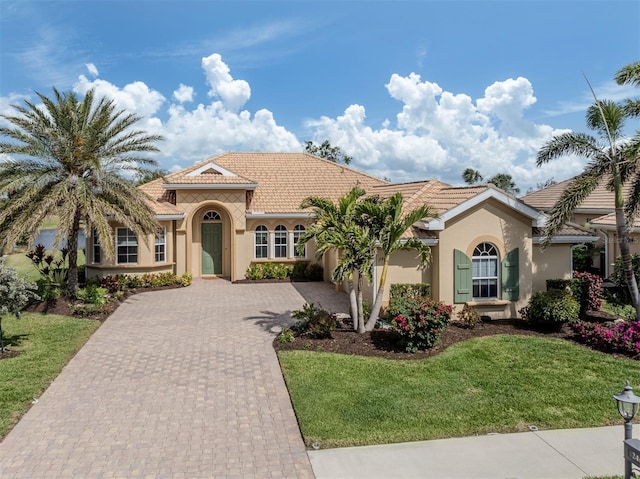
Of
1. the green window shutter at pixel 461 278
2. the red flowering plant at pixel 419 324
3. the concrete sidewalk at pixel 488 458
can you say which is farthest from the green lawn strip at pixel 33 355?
the green window shutter at pixel 461 278

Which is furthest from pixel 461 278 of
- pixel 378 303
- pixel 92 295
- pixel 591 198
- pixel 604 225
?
pixel 591 198

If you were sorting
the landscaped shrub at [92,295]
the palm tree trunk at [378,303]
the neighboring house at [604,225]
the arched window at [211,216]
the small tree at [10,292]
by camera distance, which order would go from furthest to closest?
1. the arched window at [211,216]
2. the neighboring house at [604,225]
3. the landscaped shrub at [92,295]
4. the palm tree trunk at [378,303]
5. the small tree at [10,292]

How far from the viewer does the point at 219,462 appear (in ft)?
23.9

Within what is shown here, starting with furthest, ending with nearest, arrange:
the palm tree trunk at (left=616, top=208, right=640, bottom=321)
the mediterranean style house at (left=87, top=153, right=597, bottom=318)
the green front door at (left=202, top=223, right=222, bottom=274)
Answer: the green front door at (left=202, top=223, right=222, bottom=274), the mediterranean style house at (left=87, top=153, right=597, bottom=318), the palm tree trunk at (left=616, top=208, right=640, bottom=321)

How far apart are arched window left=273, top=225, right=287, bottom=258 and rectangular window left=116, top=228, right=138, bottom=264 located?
645 cm

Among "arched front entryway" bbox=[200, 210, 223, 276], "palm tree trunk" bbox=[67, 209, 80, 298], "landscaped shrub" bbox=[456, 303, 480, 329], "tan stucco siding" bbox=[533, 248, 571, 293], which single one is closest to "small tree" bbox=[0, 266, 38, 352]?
"palm tree trunk" bbox=[67, 209, 80, 298]

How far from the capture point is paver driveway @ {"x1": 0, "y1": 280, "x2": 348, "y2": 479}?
7258mm

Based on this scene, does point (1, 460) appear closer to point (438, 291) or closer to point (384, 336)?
point (384, 336)

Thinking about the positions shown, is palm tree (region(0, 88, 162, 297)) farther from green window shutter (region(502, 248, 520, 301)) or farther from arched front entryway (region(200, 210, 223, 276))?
green window shutter (region(502, 248, 520, 301))

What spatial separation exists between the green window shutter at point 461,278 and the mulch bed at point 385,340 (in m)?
0.88

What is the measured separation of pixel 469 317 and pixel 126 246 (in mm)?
14572

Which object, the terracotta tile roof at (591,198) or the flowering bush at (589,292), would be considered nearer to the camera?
the flowering bush at (589,292)

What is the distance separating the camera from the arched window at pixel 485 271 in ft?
50.0

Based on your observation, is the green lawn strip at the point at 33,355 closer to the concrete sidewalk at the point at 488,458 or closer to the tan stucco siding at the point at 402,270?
the concrete sidewalk at the point at 488,458
